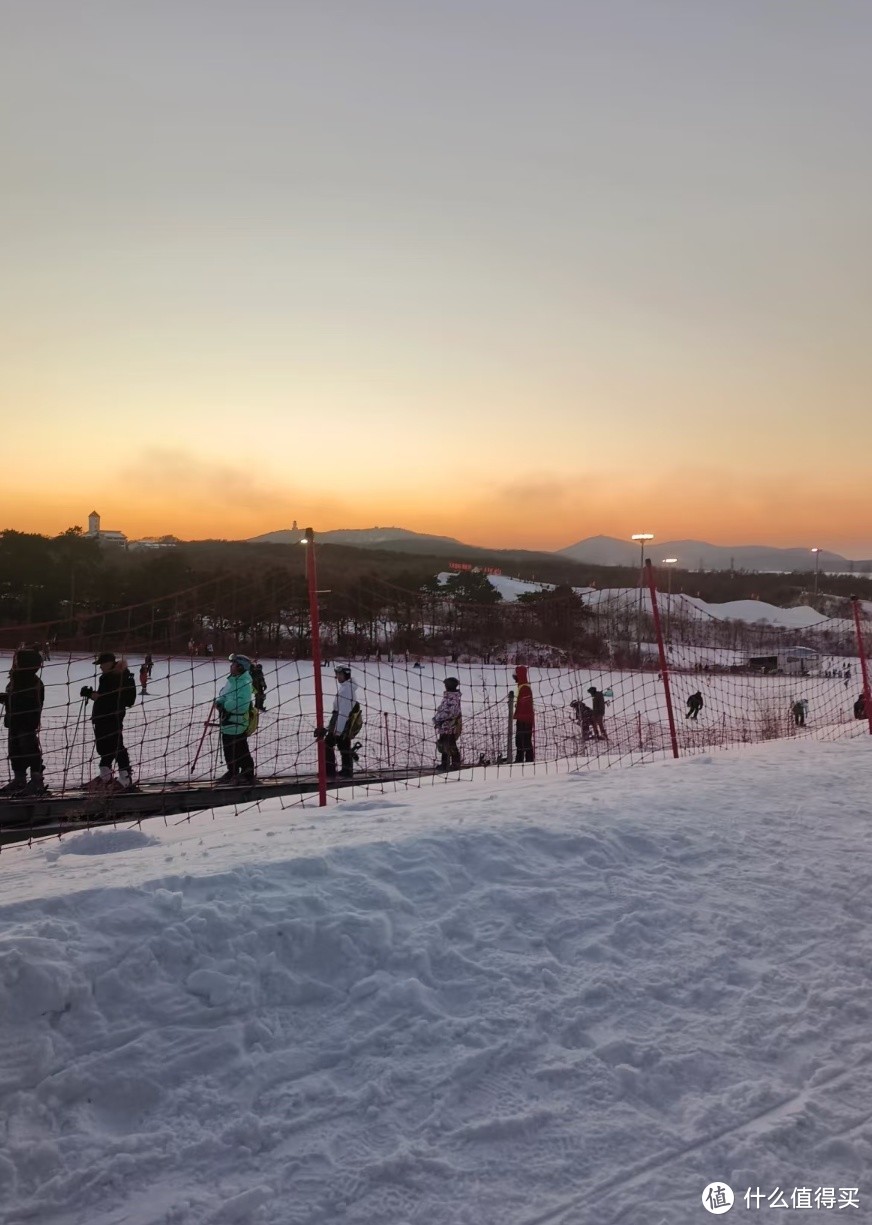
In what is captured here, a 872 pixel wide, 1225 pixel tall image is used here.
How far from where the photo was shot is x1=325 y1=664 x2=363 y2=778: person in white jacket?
34.3ft

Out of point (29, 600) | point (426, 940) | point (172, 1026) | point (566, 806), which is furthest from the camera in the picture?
point (29, 600)

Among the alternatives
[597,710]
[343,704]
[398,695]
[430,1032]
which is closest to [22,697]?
[343,704]

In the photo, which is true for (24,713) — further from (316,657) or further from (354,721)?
(354,721)

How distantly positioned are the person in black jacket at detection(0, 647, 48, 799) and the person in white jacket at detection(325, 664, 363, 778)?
337cm

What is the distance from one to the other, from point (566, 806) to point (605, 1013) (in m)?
2.41

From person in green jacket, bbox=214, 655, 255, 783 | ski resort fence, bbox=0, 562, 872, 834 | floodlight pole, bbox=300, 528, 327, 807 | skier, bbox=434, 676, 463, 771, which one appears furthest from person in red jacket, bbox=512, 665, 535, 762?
floodlight pole, bbox=300, 528, 327, 807

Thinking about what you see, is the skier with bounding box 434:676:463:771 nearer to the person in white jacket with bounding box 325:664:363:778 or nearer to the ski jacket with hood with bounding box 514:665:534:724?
the ski jacket with hood with bounding box 514:665:534:724

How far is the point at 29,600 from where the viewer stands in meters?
52.2

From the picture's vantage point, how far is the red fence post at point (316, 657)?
6.82 metres

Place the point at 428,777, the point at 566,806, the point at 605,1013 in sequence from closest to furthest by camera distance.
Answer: the point at 605,1013
the point at 566,806
the point at 428,777

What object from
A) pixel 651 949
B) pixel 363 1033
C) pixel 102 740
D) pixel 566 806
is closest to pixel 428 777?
pixel 102 740

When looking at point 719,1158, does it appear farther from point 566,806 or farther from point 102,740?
point 102,740

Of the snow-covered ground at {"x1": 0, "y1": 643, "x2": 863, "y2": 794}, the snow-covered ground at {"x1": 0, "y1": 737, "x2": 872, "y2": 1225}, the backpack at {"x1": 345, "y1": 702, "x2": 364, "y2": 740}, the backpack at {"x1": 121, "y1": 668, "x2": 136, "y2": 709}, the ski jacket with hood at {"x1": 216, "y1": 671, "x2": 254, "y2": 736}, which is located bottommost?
the snow-covered ground at {"x1": 0, "y1": 643, "x2": 863, "y2": 794}

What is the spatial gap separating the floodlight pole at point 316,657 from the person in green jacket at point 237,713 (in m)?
2.33
